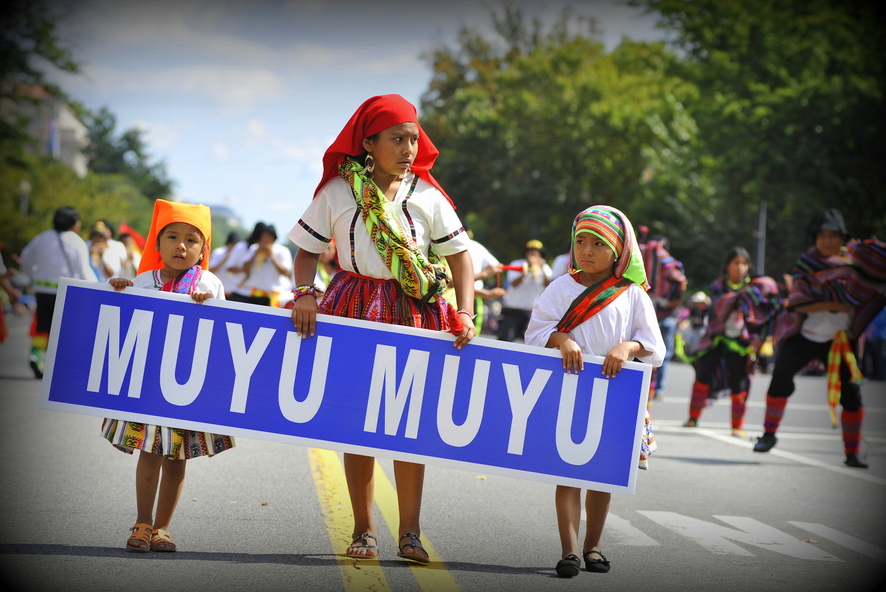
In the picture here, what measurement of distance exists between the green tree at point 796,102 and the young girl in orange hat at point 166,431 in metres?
22.2

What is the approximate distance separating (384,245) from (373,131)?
0.52 m

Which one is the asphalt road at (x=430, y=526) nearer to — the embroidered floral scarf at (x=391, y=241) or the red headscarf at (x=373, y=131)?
the embroidered floral scarf at (x=391, y=241)

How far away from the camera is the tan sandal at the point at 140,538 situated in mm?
4637

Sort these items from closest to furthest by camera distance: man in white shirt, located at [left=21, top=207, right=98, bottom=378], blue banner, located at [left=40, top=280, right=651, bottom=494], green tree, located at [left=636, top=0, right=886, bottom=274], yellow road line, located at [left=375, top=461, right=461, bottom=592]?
yellow road line, located at [left=375, top=461, right=461, bottom=592], blue banner, located at [left=40, top=280, right=651, bottom=494], man in white shirt, located at [left=21, top=207, right=98, bottom=378], green tree, located at [left=636, top=0, right=886, bottom=274]

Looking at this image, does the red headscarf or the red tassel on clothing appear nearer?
the red headscarf

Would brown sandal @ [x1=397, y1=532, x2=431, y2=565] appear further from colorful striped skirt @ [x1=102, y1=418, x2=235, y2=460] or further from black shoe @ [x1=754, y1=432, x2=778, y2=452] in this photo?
black shoe @ [x1=754, y1=432, x2=778, y2=452]

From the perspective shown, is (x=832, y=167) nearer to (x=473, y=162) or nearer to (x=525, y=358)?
(x=473, y=162)

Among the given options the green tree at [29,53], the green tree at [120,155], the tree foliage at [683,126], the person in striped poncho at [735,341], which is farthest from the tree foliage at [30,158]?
the green tree at [120,155]

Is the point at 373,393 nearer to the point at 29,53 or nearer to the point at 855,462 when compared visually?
the point at 855,462

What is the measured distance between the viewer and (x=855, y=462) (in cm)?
880

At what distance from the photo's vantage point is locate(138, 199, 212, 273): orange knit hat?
478 cm

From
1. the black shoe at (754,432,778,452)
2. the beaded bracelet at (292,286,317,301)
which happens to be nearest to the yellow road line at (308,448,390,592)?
the beaded bracelet at (292,286,317,301)

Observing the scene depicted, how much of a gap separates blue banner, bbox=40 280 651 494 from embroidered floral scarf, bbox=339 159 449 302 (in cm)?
23

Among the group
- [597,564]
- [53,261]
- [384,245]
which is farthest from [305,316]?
[53,261]
